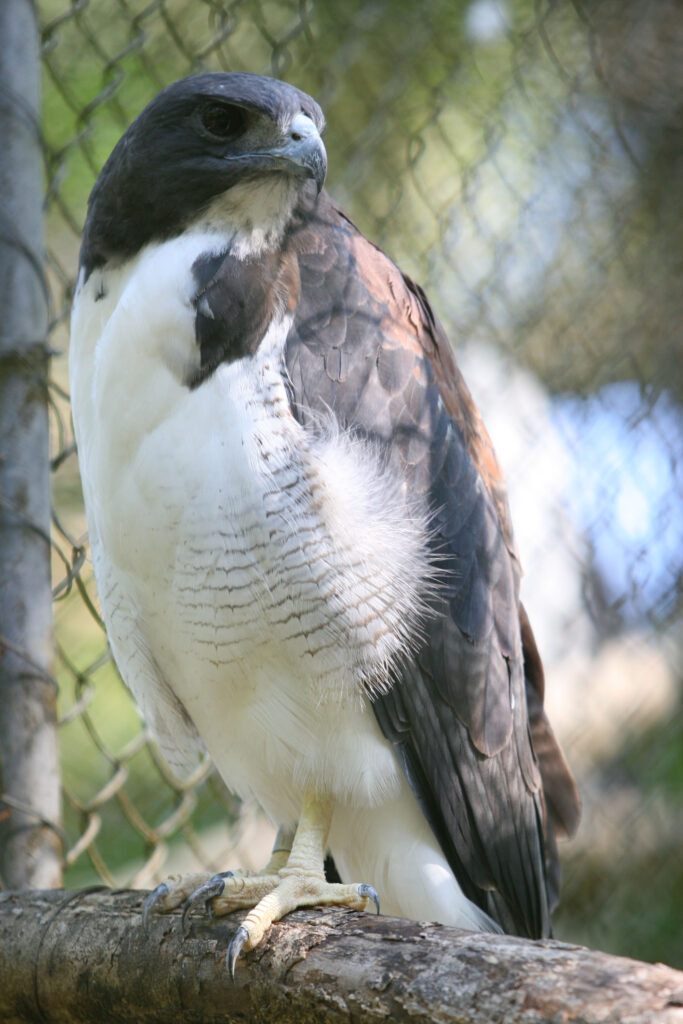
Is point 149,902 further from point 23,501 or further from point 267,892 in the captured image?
point 23,501

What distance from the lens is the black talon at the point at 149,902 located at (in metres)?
1.59

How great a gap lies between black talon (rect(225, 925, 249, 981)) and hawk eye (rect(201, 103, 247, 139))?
1221 mm

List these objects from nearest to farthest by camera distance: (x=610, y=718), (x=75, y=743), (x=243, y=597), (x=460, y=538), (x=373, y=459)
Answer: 1. (x=243, y=597)
2. (x=373, y=459)
3. (x=460, y=538)
4. (x=75, y=743)
5. (x=610, y=718)

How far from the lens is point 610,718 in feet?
13.9

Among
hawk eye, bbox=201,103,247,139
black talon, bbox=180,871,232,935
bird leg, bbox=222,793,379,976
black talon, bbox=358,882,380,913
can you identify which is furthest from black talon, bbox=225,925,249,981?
hawk eye, bbox=201,103,247,139

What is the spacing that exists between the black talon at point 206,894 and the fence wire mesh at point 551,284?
160cm

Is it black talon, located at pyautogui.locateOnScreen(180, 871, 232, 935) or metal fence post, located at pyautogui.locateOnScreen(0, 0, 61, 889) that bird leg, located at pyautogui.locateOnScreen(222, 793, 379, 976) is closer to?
black talon, located at pyautogui.locateOnScreen(180, 871, 232, 935)

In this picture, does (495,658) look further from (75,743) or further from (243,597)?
(75,743)

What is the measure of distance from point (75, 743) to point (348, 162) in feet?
7.51

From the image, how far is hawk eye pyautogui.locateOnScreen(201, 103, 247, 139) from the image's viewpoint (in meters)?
1.72

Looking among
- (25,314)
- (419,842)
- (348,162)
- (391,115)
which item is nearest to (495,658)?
(419,842)

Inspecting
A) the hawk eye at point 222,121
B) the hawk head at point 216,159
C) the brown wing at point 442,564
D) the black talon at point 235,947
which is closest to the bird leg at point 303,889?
the black talon at point 235,947

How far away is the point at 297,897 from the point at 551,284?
10.2 feet

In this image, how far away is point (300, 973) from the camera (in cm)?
134
